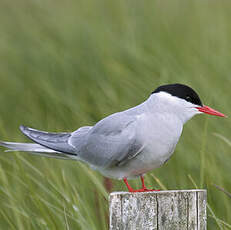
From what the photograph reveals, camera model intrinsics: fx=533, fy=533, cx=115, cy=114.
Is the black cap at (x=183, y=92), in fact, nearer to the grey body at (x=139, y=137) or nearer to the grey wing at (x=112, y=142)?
the grey body at (x=139, y=137)

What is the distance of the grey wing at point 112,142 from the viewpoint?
7.64 ft

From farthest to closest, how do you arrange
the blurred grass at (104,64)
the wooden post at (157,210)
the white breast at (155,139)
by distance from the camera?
the blurred grass at (104,64) → the white breast at (155,139) → the wooden post at (157,210)

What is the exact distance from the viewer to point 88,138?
260 centimetres

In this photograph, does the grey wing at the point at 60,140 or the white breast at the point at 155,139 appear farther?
the grey wing at the point at 60,140

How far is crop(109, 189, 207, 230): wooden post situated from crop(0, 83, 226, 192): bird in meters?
0.27

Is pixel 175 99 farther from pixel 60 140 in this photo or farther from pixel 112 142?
pixel 60 140

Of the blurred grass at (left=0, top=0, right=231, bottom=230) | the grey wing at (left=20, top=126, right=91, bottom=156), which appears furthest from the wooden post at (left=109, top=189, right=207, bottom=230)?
the blurred grass at (left=0, top=0, right=231, bottom=230)

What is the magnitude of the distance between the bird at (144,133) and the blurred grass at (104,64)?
0.75 m

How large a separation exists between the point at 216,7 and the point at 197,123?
242 cm

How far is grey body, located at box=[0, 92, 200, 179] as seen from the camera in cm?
228

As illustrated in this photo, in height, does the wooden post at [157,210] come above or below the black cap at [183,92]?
below

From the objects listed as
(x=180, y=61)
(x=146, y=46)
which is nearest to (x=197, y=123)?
(x=180, y=61)

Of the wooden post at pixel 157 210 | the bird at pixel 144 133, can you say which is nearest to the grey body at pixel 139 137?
the bird at pixel 144 133

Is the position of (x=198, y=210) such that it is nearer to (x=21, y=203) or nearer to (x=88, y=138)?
(x=88, y=138)
